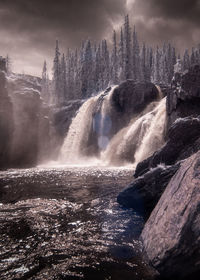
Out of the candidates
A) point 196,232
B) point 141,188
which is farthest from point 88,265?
point 141,188

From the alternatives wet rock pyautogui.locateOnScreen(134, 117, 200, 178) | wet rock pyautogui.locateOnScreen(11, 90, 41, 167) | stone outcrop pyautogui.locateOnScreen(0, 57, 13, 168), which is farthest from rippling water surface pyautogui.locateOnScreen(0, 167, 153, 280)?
wet rock pyautogui.locateOnScreen(11, 90, 41, 167)

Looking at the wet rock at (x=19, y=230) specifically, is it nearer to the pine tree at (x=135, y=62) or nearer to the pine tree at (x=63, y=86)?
the pine tree at (x=135, y=62)

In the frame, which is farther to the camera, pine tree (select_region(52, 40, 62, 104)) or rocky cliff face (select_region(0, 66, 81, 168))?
pine tree (select_region(52, 40, 62, 104))

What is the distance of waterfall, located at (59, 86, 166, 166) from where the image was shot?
89.0 feet

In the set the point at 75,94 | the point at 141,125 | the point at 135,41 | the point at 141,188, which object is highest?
the point at 135,41

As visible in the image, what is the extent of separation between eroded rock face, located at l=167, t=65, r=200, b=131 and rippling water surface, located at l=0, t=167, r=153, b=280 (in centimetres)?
1412

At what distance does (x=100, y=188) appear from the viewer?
48.4ft

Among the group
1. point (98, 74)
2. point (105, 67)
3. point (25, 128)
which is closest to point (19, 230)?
point (25, 128)

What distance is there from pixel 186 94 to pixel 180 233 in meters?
19.6

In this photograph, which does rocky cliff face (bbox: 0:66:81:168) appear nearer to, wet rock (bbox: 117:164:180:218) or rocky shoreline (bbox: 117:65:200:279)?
wet rock (bbox: 117:164:180:218)

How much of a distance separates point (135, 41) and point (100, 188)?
75035mm

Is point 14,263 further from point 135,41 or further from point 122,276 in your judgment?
point 135,41

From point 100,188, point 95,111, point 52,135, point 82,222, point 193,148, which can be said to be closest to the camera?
point 82,222

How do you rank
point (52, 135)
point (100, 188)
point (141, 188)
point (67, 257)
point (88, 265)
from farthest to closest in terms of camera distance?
1. point (52, 135)
2. point (100, 188)
3. point (141, 188)
4. point (67, 257)
5. point (88, 265)
